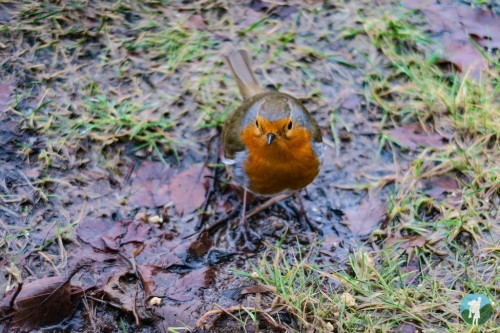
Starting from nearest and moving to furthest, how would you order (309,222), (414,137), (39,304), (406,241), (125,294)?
1. (39,304)
2. (125,294)
3. (406,241)
4. (309,222)
5. (414,137)

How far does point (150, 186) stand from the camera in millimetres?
4297

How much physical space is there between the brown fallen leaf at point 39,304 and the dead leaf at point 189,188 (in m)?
0.95

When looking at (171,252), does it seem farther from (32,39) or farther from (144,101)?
(32,39)

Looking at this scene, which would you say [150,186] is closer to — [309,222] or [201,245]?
[201,245]

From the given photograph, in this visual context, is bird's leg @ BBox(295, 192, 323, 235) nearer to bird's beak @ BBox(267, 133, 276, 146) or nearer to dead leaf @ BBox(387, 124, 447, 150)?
bird's beak @ BBox(267, 133, 276, 146)

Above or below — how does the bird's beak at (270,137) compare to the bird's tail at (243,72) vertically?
above

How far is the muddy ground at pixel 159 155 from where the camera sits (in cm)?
368

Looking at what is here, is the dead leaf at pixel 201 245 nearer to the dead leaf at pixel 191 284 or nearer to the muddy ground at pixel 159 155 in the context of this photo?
the muddy ground at pixel 159 155

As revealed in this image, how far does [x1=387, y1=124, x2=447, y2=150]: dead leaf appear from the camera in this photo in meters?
4.54

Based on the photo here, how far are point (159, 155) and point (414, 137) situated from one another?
175 cm

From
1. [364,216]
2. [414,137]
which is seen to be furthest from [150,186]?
[414,137]

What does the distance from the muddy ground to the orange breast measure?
0.35 meters

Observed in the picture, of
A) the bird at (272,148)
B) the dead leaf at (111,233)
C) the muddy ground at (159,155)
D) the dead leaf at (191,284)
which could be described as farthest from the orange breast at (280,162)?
the dead leaf at (111,233)

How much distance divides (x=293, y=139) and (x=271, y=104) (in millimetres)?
246
